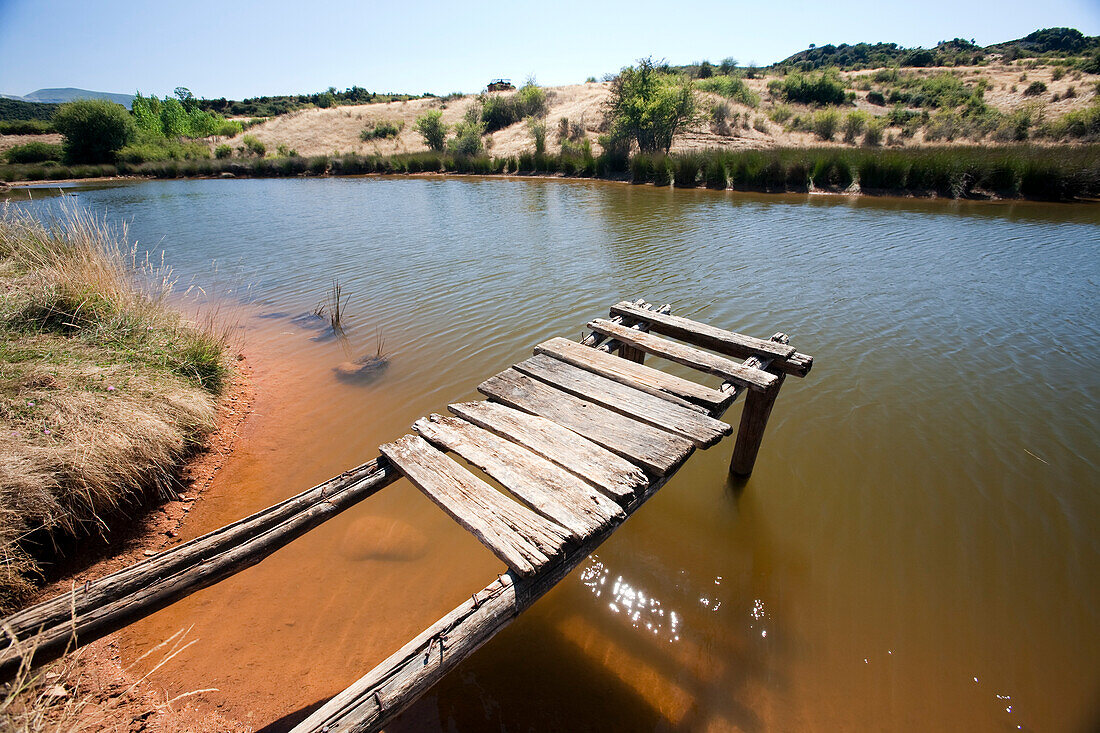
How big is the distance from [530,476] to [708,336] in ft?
6.93

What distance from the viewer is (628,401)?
2.93 meters

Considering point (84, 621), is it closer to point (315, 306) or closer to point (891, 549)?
point (891, 549)

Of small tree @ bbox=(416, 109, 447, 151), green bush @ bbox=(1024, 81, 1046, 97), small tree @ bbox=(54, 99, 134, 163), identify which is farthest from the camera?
small tree @ bbox=(54, 99, 134, 163)

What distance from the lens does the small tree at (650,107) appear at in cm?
2259

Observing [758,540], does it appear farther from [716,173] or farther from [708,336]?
[716,173]

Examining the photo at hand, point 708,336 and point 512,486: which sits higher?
point 708,336

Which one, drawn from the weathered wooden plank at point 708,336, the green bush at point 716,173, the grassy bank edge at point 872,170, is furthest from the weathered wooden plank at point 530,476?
the green bush at point 716,173

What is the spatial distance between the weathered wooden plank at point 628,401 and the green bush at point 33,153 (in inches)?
1875

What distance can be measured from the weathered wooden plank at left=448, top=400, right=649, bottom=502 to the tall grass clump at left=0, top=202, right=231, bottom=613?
7.49 ft

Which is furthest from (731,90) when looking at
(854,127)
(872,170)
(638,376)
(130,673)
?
(130,673)

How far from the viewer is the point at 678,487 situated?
374cm

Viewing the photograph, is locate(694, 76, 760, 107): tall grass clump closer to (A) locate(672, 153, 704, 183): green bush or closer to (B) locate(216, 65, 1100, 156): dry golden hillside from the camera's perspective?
(B) locate(216, 65, 1100, 156): dry golden hillside

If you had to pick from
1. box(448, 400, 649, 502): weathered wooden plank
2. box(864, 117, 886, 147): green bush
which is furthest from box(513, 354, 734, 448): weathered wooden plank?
box(864, 117, 886, 147): green bush

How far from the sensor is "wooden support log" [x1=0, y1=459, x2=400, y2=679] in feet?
5.23
